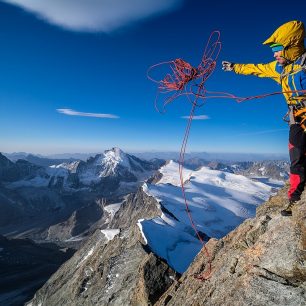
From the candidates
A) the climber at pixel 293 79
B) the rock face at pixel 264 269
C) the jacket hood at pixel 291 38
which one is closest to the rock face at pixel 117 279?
the rock face at pixel 264 269

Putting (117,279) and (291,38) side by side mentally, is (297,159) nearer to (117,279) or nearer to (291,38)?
(291,38)

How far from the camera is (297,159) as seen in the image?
872 centimetres

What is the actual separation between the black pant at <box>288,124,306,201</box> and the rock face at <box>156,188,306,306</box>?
13.0 inches

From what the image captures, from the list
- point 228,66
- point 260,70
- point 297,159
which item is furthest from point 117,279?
point 260,70

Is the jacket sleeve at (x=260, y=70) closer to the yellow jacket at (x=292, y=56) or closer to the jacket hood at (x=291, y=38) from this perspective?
the yellow jacket at (x=292, y=56)

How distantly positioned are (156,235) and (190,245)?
6473 mm

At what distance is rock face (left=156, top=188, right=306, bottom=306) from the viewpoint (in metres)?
7.53

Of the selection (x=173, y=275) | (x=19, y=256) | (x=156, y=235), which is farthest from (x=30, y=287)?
(x=173, y=275)

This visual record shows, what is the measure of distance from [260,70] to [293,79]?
4.34ft

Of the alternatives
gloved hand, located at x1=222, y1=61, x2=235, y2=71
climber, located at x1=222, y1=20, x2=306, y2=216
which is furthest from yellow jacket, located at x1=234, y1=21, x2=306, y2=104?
gloved hand, located at x1=222, y1=61, x2=235, y2=71

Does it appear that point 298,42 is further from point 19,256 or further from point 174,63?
point 19,256

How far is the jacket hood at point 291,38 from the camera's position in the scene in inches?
315

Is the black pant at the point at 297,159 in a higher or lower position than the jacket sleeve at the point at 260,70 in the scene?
lower

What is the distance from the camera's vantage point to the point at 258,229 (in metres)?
10.2
